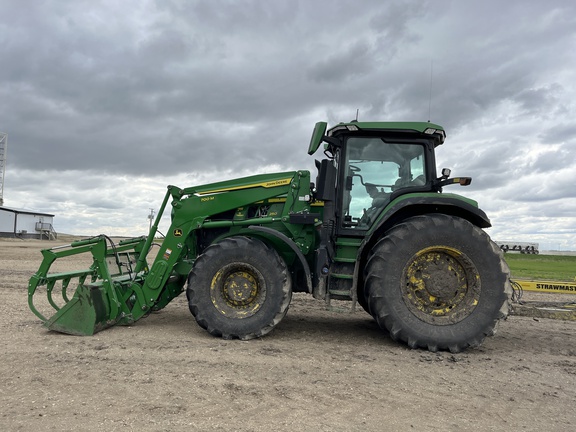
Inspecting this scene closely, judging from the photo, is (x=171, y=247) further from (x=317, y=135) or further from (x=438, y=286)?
(x=438, y=286)

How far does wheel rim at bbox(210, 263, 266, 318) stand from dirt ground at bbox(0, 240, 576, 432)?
0.44 metres

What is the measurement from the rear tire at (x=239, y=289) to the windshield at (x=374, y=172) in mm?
1247

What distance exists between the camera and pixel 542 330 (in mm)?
6875

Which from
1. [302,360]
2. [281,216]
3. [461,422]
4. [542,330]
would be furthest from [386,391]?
[542,330]

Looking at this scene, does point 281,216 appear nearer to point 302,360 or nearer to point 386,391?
point 302,360

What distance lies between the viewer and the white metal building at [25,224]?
49.2 m

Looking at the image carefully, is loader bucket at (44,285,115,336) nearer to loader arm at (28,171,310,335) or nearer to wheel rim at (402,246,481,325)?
loader arm at (28,171,310,335)

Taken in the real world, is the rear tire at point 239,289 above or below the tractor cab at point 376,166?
below

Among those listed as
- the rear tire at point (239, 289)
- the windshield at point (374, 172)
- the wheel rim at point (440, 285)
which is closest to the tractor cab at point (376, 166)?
the windshield at point (374, 172)

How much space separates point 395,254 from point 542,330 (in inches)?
132

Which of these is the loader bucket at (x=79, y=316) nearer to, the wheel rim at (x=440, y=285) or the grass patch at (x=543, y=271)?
the wheel rim at (x=440, y=285)

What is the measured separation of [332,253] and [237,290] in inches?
52.0

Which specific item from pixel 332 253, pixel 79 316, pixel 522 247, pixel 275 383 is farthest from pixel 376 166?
pixel 522 247

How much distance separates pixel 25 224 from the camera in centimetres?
5203
